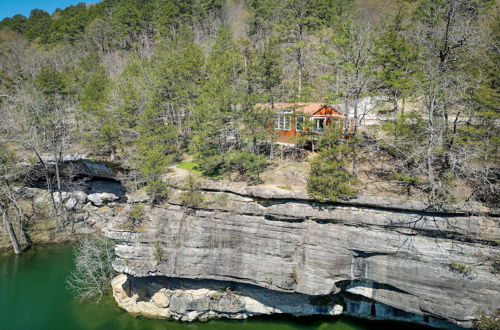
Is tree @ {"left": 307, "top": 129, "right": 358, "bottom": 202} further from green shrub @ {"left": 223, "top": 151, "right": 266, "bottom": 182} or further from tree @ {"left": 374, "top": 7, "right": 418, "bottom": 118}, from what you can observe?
tree @ {"left": 374, "top": 7, "right": 418, "bottom": 118}

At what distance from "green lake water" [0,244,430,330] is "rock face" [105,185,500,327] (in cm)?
75

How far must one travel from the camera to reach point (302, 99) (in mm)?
21266

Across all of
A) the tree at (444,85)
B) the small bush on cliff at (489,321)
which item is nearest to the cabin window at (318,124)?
the tree at (444,85)

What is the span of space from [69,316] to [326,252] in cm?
1908

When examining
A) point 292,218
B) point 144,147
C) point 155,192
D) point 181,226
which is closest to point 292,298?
point 292,218

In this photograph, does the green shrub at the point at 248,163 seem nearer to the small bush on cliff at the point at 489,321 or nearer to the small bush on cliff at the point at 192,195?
the small bush on cliff at the point at 192,195

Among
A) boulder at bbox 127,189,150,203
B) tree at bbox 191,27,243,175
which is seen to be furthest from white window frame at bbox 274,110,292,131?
boulder at bbox 127,189,150,203

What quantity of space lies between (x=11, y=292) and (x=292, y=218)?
24.1 metres

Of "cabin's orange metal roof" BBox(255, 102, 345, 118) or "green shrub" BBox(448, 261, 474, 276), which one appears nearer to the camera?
"green shrub" BBox(448, 261, 474, 276)

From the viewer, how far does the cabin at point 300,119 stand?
2184cm

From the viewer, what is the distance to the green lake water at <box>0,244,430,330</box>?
19.7 meters

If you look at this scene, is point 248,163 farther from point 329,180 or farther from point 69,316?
point 69,316

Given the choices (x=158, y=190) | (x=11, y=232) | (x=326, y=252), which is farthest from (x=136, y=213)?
(x=11, y=232)

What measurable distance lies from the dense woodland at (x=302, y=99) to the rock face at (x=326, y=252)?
175cm
